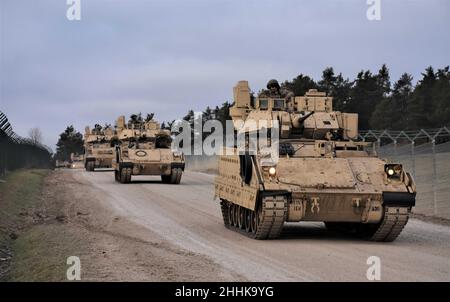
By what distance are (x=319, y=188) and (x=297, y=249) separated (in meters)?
1.54

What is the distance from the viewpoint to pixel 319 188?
1477 centimetres

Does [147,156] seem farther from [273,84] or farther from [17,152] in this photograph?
[273,84]

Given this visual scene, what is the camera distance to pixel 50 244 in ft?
47.2

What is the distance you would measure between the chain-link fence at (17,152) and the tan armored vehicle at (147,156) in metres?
4.77

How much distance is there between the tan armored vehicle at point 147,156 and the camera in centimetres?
3359

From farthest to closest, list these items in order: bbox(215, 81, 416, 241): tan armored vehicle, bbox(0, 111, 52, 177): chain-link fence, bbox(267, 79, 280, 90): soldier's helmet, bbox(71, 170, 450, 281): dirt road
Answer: bbox(0, 111, 52, 177): chain-link fence → bbox(267, 79, 280, 90): soldier's helmet → bbox(215, 81, 416, 241): tan armored vehicle → bbox(71, 170, 450, 281): dirt road

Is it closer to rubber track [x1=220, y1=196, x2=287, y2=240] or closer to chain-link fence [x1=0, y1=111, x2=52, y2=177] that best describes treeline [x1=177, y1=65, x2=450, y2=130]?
chain-link fence [x1=0, y1=111, x2=52, y2=177]

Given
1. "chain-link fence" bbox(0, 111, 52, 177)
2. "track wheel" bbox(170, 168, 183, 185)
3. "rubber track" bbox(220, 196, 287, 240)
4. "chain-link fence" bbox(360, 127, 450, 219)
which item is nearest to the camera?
"rubber track" bbox(220, 196, 287, 240)

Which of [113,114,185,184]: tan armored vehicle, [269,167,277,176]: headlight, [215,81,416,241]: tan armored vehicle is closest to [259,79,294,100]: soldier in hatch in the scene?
[215,81,416,241]: tan armored vehicle

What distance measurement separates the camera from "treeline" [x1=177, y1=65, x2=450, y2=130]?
44781 mm

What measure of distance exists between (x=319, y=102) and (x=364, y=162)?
10.7 feet

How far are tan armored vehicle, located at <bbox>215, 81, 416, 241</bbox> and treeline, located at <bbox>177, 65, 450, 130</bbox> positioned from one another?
980 inches

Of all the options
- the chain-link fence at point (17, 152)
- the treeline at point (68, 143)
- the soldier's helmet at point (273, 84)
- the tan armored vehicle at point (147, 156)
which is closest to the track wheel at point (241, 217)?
the soldier's helmet at point (273, 84)
